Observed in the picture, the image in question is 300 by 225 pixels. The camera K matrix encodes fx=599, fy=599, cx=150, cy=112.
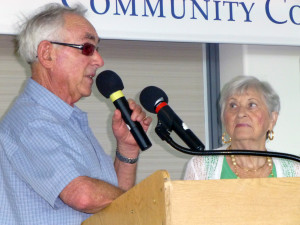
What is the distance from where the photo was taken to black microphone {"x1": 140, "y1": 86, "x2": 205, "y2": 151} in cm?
153

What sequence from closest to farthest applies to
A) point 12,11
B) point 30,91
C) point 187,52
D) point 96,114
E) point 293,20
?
point 30,91
point 12,11
point 293,20
point 96,114
point 187,52

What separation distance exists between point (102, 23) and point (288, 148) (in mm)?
1693

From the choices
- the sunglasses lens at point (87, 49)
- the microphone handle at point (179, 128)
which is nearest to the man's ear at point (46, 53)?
the sunglasses lens at point (87, 49)

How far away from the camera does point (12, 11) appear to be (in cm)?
313

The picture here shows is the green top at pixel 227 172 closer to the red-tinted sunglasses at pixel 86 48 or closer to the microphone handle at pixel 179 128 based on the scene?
the red-tinted sunglasses at pixel 86 48

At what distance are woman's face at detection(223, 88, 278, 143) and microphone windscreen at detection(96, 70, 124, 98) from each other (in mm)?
1257

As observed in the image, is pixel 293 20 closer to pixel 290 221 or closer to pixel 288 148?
→ pixel 288 148

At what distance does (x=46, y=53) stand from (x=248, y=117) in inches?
52.7

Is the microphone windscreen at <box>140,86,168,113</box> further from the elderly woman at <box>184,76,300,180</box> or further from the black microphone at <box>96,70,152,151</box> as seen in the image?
the elderly woman at <box>184,76,300,180</box>

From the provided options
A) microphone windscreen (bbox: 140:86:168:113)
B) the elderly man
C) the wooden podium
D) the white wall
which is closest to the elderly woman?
the elderly man

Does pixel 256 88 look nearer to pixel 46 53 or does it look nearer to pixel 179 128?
pixel 46 53

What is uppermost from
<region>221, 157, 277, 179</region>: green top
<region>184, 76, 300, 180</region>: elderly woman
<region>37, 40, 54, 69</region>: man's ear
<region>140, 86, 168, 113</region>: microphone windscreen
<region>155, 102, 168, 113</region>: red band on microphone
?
<region>37, 40, 54, 69</region>: man's ear

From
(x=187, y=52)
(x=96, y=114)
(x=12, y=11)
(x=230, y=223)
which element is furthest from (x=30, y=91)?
(x=187, y=52)

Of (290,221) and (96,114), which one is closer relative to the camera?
(290,221)
